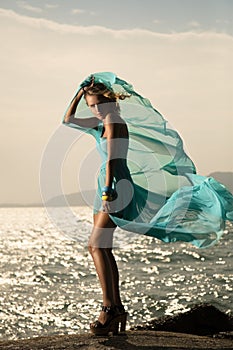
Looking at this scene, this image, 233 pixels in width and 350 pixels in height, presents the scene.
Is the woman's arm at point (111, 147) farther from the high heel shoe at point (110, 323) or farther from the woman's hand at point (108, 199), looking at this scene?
the high heel shoe at point (110, 323)

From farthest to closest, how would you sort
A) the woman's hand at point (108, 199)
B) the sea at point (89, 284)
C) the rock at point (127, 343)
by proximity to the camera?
the sea at point (89, 284) < the woman's hand at point (108, 199) < the rock at point (127, 343)

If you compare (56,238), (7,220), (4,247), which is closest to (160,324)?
(4,247)

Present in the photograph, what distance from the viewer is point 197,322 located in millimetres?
10578

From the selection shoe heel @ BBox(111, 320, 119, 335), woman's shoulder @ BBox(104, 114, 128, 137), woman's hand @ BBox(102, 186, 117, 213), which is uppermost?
woman's shoulder @ BBox(104, 114, 128, 137)

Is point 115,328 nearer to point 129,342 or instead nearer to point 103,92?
point 129,342

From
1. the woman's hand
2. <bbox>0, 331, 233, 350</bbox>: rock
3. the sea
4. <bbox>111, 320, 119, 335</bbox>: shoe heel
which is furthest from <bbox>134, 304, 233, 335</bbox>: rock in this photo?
the woman's hand

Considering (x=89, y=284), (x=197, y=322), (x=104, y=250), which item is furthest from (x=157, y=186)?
(x=89, y=284)

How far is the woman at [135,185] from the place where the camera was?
686cm

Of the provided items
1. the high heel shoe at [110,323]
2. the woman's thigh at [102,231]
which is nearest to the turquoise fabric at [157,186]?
the woman's thigh at [102,231]

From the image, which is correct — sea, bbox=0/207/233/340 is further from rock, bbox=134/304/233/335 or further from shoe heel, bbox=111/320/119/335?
rock, bbox=134/304/233/335

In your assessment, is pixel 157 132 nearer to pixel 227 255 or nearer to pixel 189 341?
pixel 189 341

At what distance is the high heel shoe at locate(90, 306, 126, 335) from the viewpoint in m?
6.89

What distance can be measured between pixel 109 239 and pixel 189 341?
4.44ft

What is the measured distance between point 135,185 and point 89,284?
106 feet
